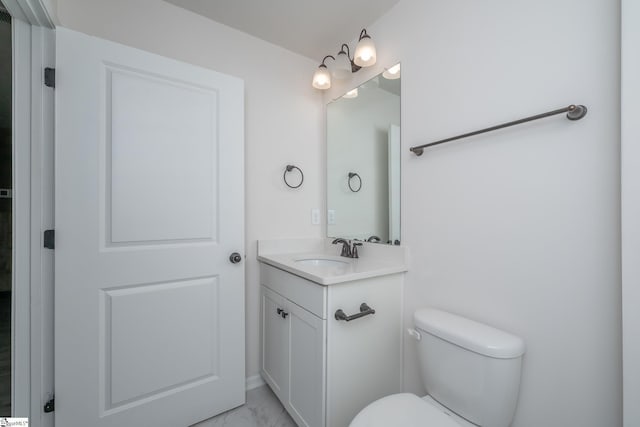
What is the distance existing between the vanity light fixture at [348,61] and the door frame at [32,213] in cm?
135

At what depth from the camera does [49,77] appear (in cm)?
113

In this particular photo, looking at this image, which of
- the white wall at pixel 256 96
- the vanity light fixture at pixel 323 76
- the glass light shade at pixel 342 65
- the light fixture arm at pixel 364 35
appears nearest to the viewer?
the white wall at pixel 256 96

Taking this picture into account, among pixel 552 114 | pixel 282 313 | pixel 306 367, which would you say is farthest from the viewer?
pixel 282 313

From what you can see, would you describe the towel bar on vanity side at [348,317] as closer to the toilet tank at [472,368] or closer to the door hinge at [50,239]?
the toilet tank at [472,368]

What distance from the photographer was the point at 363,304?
1218 mm

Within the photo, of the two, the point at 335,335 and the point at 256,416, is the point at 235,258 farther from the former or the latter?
the point at 256,416

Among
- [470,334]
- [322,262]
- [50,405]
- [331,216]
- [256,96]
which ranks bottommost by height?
[50,405]

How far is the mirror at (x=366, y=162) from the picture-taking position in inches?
60.3

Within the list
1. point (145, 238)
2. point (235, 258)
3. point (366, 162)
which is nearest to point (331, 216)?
point (366, 162)

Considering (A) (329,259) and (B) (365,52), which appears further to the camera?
(A) (329,259)

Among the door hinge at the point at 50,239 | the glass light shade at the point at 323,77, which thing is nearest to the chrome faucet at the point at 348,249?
the glass light shade at the point at 323,77

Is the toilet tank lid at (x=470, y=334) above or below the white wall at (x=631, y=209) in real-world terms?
below

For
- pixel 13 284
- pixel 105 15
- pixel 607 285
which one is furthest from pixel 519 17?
pixel 13 284

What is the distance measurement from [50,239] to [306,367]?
127 cm
